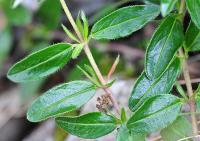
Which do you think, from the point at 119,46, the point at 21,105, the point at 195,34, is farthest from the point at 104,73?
the point at 195,34

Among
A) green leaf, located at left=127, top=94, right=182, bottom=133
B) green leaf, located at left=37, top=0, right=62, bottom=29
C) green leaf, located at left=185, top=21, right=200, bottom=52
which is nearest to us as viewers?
green leaf, located at left=127, top=94, right=182, bottom=133

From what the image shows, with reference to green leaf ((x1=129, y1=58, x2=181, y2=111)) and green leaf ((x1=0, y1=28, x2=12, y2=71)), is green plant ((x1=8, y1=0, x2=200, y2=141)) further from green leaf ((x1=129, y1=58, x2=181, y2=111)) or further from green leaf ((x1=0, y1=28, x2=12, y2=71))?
green leaf ((x1=0, y1=28, x2=12, y2=71))

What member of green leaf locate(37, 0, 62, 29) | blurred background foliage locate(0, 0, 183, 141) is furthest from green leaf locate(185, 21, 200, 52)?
green leaf locate(37, 0, 62, 29)

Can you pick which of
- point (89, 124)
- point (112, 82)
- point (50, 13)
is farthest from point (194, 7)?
point (50, 13)

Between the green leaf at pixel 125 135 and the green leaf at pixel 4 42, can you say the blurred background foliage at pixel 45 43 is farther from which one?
the green leaf at pixel 125 135

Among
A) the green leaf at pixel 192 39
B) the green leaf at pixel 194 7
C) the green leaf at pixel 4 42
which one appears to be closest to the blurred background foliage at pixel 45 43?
the green leaf at pixel 4 42

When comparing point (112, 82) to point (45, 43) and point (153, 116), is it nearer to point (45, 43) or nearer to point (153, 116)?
point (153, 116)
